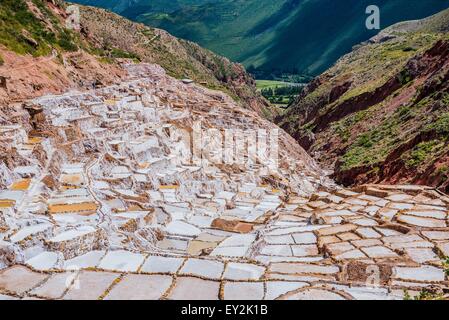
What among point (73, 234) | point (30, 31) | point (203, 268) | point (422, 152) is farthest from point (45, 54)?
point (203, 268)

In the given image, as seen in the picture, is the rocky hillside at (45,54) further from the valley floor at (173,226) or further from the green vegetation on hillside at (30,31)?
the valley floor at (173,226)

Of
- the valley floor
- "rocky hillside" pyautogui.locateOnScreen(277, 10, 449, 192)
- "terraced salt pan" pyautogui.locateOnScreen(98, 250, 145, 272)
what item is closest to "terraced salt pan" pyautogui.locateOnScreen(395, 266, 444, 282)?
the valley floor

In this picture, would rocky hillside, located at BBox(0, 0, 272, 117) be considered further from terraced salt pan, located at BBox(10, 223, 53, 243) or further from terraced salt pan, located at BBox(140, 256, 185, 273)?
terraced salt pan, located at BBox(140, 256, 185, 273)

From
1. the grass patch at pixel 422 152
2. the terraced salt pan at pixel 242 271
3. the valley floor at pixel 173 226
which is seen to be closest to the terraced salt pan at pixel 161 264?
the valley floor at pixel 173 226

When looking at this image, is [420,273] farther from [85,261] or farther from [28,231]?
[28,231]
